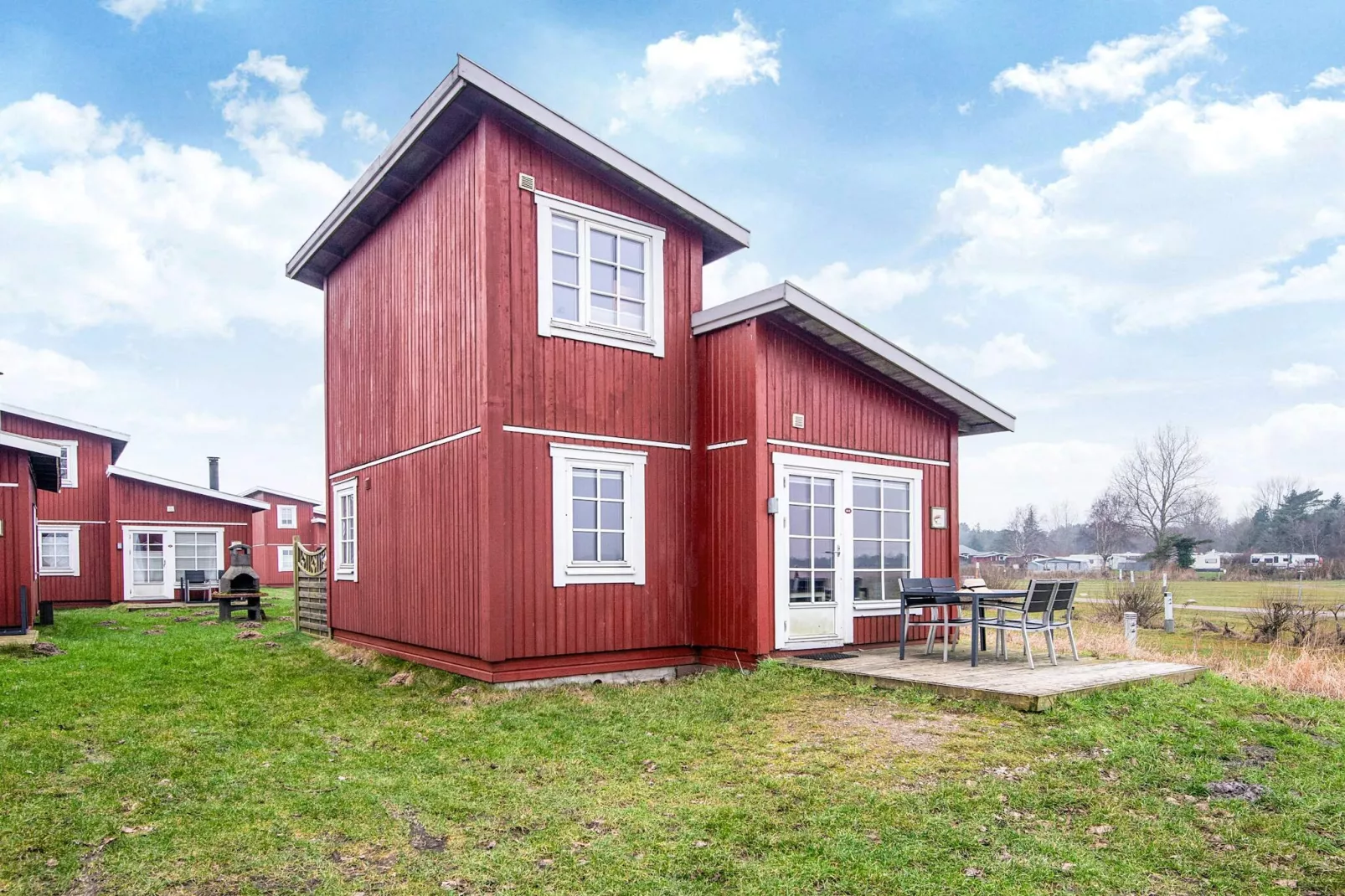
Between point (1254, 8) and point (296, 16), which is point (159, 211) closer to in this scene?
point (296, 16)

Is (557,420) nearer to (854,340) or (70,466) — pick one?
(854,340)

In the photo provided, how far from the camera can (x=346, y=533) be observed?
13273mm

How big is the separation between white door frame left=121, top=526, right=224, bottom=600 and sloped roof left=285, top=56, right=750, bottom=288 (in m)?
16.3

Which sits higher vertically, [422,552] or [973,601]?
[422,552]

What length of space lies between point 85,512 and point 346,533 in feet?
49.5

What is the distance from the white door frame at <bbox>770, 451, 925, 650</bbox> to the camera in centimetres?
977

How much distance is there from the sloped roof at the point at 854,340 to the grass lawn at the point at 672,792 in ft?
12.9

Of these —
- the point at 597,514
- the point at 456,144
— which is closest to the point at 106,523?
the point at 456,144

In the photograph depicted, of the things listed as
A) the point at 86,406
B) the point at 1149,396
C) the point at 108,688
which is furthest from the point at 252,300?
the point at 1149,396

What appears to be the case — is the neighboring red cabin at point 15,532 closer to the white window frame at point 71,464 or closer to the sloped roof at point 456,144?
the sloped roof at point 456,144

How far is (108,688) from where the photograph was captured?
9.02 meters

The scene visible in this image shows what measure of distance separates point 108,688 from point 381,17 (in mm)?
9773

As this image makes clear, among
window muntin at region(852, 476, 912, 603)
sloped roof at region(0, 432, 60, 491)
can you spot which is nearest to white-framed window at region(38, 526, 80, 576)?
sloped roof at region(0, 432, 60, 491)

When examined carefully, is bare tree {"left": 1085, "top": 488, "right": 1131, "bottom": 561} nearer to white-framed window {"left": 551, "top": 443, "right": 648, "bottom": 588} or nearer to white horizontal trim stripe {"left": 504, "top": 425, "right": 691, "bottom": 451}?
white horizontal trim stripe {"left": 504, "top": 425, "right": 691, "bottom": 451}
